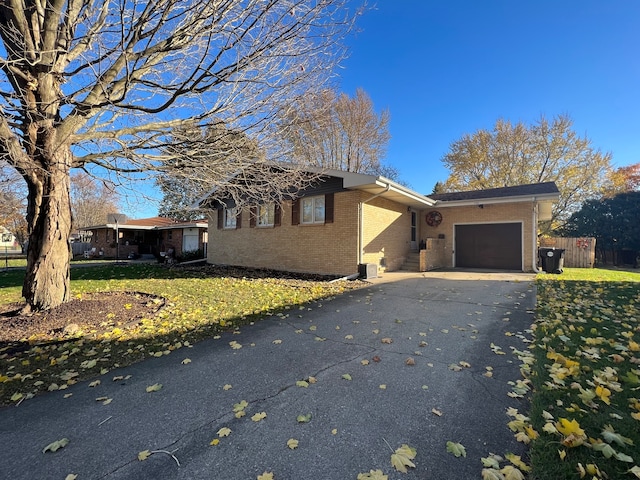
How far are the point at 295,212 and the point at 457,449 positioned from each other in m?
11.0

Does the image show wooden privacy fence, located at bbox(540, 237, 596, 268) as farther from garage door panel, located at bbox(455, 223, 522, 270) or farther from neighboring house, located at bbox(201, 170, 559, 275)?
garage door panel, located at bbox(455, 223, 522, 270)

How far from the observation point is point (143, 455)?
2119mm

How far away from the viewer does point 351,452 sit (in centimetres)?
212

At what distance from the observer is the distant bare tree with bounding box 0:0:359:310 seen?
14.6 feet

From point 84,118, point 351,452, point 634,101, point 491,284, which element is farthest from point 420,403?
point 634,101

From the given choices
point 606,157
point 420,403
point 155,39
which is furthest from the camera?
point 606,157

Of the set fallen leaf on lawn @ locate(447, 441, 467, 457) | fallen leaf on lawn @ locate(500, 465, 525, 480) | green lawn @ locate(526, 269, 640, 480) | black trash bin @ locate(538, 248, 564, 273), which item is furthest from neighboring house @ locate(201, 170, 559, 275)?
fallen leaf on lawn @ locate(500, 465, 525, 480)

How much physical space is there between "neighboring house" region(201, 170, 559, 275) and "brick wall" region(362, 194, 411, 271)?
4 centimetres

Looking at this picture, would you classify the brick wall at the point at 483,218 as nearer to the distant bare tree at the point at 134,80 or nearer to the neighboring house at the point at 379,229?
the neighboring house at the point at 379,229

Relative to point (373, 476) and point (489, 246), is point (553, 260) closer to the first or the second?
point (489, 246)

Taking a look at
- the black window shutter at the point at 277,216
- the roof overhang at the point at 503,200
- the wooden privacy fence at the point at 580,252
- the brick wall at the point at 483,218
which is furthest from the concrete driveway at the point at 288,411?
the wooden privacy fence at the point at 580,252

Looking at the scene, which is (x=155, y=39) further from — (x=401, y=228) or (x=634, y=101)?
(x=634, y=101)

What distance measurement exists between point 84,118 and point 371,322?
6059 mm

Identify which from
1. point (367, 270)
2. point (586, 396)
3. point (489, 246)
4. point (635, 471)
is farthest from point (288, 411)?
point (489, 246)
